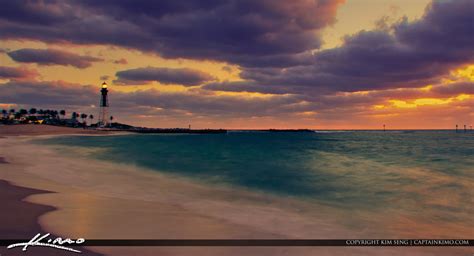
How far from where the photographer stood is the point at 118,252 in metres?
7.55

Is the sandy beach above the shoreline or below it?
below

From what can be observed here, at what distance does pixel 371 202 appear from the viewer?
17.3m

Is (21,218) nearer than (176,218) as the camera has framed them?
Yes

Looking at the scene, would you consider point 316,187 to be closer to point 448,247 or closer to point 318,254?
point 448,247

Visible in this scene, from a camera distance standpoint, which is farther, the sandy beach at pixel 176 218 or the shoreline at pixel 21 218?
the sandy beach at pixel 176 218

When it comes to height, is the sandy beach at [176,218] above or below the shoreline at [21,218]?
below

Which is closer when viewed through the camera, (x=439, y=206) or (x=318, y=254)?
(x=318, y=254)

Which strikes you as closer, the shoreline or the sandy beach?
the shoreline

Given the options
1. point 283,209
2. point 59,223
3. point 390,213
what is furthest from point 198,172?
point 59,223

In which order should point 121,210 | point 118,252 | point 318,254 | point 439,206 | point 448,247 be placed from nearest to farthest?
point 118,252 → point 318,254 → point 448,247 → point 121,210 → point 439,206

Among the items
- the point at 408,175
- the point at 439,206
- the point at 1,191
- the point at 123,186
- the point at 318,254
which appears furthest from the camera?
the point at 408,175

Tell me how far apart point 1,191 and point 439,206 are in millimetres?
20402

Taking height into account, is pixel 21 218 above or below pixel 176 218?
above

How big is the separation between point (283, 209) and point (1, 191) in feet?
40.5
